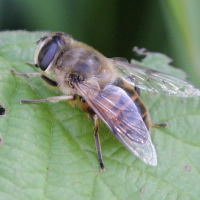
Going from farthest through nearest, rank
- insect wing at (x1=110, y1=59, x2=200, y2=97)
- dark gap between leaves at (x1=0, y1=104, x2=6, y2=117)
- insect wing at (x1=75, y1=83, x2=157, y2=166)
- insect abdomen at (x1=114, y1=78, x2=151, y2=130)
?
1. insect wing at (x1=110, y1=59, x2=200, y2=97)
2. insect abdomen at (x1=114, y1=78, x2=151, y2=130)
3. dark gap between leaves at (x1=0, y1=104, x2=6, y2=117)
4. insect wing at (x1=75, y1=83, x2=157, y2=166)

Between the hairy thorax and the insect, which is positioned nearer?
the insect

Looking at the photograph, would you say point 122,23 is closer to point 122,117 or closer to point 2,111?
point 122,117

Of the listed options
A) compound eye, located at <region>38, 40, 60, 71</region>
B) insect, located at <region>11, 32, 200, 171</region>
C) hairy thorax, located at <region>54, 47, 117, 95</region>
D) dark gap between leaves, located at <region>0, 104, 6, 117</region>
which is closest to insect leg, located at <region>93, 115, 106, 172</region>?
insect, located at <region>11, 32, 200, 171</region>

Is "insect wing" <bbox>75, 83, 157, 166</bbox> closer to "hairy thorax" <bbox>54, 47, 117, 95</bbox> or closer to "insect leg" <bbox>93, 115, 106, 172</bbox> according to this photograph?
"hairy thorax" <bbox>54, 47, 117, 95</bbox>

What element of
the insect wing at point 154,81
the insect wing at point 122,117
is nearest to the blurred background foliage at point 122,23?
the insect wing at point 154,81

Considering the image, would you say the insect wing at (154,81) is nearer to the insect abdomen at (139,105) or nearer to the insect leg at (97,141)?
the insect abdomen at (139,105)

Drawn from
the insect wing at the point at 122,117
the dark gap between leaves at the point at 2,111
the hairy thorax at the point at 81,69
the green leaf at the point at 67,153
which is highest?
the hairy thorax at the point at 81,69

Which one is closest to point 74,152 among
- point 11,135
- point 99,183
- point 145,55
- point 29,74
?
point 99,183
